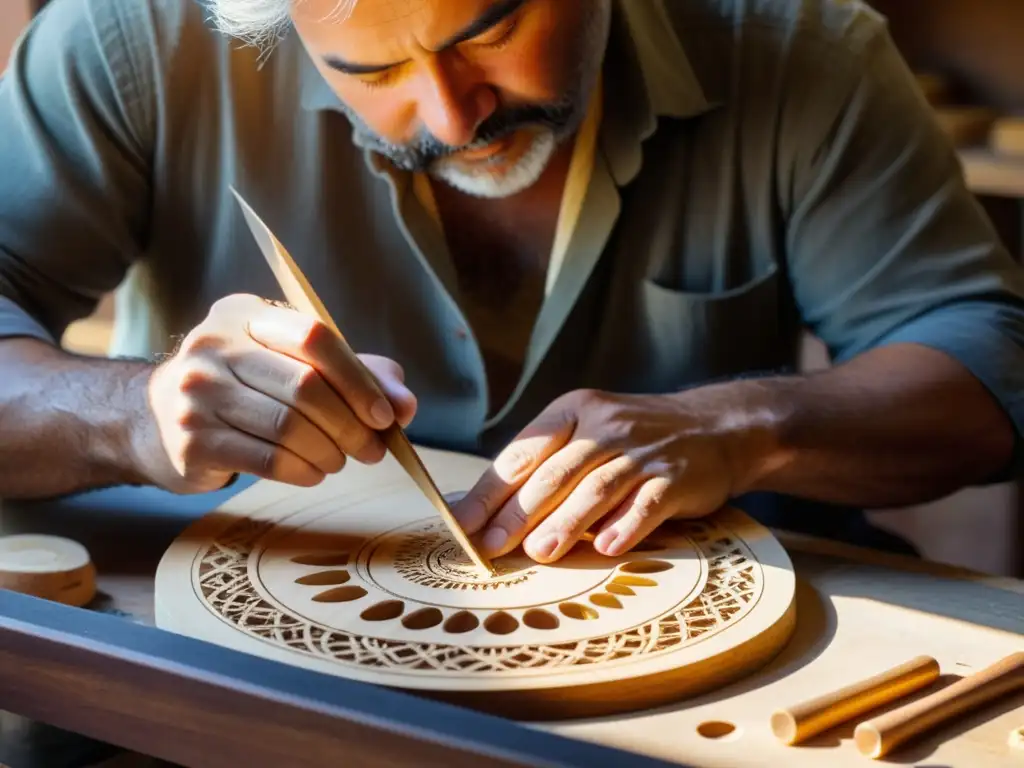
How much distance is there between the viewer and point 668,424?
1.15 m

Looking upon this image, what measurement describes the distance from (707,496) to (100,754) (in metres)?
0.57

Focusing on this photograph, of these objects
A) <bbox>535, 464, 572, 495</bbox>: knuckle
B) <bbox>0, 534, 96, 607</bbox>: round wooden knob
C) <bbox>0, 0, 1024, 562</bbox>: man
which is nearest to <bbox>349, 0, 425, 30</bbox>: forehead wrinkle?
<bbox>0, 0, 1024, 562</bbox>: man

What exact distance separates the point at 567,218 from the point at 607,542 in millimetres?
596

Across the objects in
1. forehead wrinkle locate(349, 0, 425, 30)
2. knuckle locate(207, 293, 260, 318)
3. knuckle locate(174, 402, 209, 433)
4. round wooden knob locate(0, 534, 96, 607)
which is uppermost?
forehead wrinkle locate(349, 0, 425, 30)

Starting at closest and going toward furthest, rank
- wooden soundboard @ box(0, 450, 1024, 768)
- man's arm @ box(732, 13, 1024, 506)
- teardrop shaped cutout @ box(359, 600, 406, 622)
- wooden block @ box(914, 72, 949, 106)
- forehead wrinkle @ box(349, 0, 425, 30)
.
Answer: wooden soundboard @ box(0, 450, 1024, 768), teardrop shaped cutout @ box(359, 600, 406, 622), forehead wrinkle @ box(349, 0, 425, 30), man's arm @ box(732, 13, 1024, 506), wooden block @ box(914, 72, 949, 106)

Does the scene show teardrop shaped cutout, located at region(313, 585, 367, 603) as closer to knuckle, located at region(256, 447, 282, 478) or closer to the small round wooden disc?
the small round wooden disc

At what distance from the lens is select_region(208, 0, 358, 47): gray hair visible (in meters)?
1.20

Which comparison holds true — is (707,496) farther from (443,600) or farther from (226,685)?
(226,685)

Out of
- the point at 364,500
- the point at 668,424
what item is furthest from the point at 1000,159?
the point at 364,500

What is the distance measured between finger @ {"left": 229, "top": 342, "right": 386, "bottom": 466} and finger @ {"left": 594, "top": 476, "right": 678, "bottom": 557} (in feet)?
0.70

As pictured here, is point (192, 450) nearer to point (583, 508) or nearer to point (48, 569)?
point (48, 569)

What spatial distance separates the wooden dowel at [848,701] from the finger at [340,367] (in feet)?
1.39

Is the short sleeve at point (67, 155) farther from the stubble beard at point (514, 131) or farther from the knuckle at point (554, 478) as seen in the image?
the knuckle at point (554, 478)

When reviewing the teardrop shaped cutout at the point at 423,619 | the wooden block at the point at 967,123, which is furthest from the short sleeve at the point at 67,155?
the wooden block at the point at 967,123
